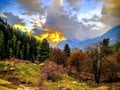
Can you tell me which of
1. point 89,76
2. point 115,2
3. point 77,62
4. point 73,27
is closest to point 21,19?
point 73,27

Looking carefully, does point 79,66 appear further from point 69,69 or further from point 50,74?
point 50,74

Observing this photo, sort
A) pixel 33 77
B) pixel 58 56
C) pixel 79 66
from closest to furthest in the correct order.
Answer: pixel 33 77 → pixel 79 66 → pixel 58 56

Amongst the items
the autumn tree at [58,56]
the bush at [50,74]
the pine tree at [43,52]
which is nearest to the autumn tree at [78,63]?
the autumn tree at [58,56]

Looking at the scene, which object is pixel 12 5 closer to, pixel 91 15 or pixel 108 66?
pixel 91 15

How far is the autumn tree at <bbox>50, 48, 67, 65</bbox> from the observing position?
22.7 meters

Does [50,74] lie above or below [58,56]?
below

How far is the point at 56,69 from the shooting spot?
1542 centimetres

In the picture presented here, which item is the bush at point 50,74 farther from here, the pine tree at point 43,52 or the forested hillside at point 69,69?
the pine tree at point 43,52

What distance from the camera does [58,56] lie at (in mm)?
23344

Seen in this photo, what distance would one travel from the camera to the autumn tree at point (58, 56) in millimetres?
22731

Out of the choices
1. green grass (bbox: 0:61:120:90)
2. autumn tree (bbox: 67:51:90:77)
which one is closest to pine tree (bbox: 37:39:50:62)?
autumn tree (bbox: 67:51:90:77)

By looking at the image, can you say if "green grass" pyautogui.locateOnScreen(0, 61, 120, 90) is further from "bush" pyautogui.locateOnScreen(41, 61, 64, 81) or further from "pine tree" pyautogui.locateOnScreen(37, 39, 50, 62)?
"pine tree" pyautogui.locateOnScreen(37, 39, 50, 62)

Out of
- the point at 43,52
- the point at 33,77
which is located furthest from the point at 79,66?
the point at 33,77

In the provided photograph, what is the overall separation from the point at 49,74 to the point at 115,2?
5185 mm
